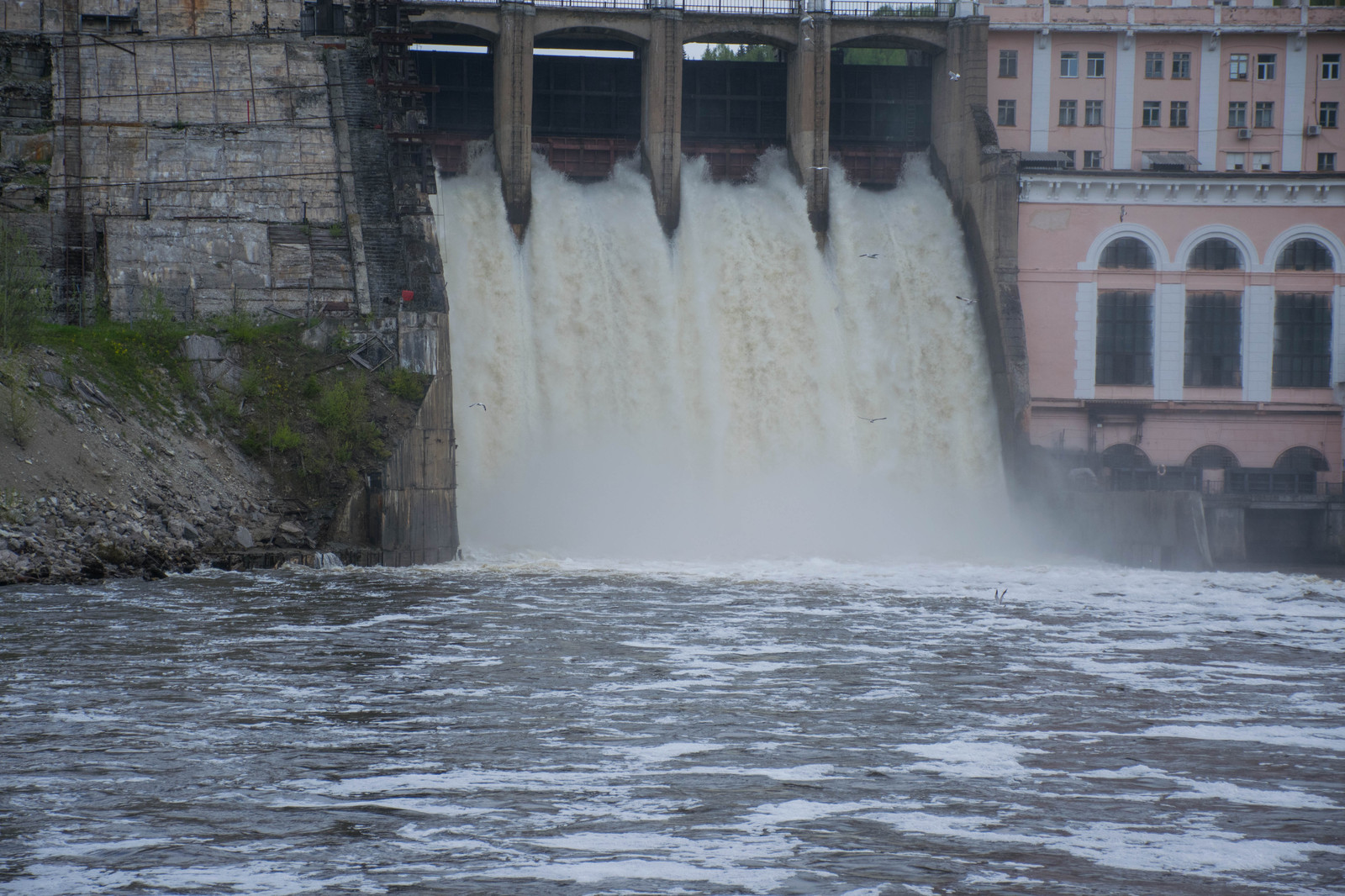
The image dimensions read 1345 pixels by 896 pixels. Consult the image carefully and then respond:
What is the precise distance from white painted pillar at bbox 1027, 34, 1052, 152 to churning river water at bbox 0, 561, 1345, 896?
27388mm

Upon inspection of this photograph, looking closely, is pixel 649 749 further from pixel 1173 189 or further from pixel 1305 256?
pixel 1305 256

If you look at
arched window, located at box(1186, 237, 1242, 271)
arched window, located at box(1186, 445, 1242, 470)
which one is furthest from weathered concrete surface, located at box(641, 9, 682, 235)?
arched window, located at box(1186, 445, 1242, 470)

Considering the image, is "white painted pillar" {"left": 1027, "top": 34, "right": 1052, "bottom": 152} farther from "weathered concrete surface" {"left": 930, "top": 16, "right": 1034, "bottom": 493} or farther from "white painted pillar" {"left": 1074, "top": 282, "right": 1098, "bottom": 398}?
"white painted pillar" {"left": 1074, "top": 282, "right": 1098, "bottom": 398}

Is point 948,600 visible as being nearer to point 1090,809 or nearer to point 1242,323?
point 1090,809

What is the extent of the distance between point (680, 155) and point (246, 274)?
14.6 m

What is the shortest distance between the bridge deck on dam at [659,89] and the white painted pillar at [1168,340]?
30.7 ft

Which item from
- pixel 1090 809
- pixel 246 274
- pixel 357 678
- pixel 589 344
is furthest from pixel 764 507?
pixel 1090 809

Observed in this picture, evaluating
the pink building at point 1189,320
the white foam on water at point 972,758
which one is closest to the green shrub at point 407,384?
the pink building at point 1189,320

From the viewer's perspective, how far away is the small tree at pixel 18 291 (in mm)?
30562

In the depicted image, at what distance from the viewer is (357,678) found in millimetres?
17500

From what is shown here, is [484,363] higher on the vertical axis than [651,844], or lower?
higher

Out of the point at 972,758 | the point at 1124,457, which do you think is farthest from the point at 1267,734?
the point at 1124,457

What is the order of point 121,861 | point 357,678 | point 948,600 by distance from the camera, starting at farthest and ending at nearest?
point 948,600, point 357,678, point 121,861

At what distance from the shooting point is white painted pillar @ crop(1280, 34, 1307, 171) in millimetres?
49344
